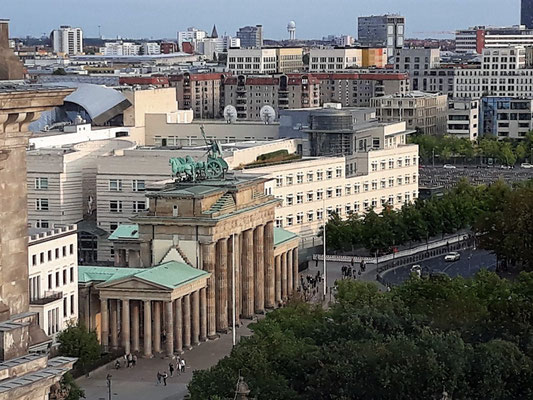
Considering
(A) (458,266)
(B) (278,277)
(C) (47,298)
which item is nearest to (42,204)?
(B) (278,277)

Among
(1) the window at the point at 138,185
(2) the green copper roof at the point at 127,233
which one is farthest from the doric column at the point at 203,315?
(1) the window at the point at 138,185

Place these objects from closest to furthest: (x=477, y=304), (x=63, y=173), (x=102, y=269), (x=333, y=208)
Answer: (x=477, y=304) → (x=102, y=269) → (x=63, y=173) → (x=333, y=208)

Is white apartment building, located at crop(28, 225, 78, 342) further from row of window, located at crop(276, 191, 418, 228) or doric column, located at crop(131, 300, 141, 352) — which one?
row of window, located at crop(276, 191, 418, 228)

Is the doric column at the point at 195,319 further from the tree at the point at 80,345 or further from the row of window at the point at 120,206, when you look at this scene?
the row of window at the point at 120,206

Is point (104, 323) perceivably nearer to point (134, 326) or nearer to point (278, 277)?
point (134, 326)

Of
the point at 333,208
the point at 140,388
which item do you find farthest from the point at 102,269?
the point at 333,208

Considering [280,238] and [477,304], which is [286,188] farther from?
[477,304]

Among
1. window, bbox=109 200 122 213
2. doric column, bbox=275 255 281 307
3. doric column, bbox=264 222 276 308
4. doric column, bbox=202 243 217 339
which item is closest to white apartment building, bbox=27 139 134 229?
window, bbox=109 200 122 213
